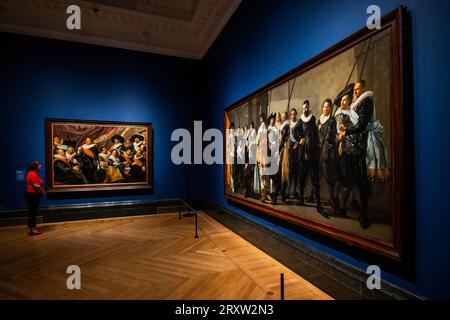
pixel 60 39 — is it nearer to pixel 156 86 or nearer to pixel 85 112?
pixel 85 112

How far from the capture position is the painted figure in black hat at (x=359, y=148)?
221cm

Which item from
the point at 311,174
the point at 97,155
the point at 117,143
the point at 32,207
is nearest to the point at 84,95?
the point at 117,143

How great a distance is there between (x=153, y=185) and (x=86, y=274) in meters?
4.31

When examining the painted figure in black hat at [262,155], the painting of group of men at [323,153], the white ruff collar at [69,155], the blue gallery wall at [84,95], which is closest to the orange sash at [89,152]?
the white ruff collar at [69,155]

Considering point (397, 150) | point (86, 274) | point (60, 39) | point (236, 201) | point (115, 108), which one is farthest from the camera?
point (115, 108)

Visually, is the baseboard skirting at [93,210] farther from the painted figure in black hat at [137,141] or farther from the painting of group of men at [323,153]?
the painting of group of men at [323,153]

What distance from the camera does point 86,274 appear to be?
3.35m

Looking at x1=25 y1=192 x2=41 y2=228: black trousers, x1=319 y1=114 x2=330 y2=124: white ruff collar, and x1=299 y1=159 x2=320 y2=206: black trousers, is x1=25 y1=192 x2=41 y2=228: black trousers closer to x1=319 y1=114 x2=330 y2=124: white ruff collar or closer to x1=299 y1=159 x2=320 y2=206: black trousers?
x1=299 y1=159 x2=320 y2=206: black trousers

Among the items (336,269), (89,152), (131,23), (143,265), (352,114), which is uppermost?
(131,23)

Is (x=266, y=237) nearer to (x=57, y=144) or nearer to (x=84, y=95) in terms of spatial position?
(x=57, y=144)

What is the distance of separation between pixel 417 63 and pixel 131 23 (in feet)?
23.7

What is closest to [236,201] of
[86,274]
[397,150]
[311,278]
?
[311,278]

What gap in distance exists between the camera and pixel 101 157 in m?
6.94

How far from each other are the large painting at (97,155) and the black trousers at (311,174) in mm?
5458
